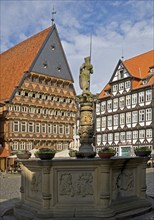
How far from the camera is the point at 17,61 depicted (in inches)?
1277

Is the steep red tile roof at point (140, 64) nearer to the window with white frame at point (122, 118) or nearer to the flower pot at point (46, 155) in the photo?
the window with white frame at point (122, 118)

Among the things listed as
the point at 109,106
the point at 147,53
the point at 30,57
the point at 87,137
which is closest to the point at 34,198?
the point at 87,137

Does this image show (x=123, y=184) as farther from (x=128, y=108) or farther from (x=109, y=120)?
(x=109, y=120)

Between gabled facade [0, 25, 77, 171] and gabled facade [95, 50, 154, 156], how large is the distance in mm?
5275

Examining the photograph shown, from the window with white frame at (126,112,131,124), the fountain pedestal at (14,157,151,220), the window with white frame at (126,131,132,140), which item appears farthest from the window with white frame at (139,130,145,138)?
the fountain pedestal at (14,157,151,220)

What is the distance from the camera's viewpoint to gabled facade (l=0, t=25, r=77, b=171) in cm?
2897

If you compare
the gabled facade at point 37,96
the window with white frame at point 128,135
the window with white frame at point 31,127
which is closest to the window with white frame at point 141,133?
the window with white frame at point 128,135

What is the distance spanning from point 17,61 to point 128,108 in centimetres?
1259

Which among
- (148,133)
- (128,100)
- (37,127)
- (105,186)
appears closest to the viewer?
(105,186)

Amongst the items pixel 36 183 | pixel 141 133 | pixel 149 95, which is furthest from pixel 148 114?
pixel 36 183

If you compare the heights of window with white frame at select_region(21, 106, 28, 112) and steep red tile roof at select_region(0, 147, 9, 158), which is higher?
window with white frame at select_region(21, 106, 28, 112)

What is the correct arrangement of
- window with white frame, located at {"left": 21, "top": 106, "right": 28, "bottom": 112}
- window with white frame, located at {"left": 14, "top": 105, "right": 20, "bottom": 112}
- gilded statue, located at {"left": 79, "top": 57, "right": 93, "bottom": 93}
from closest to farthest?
gilded statue, located at {"left": 79, "top": 57, "right": 93, "bottom": 93}
window with white frame, located at {"left": 14, "top": 105, "right": 20, "bottom": 112}
window with white frame, located at {"left": 21, "top": 106, "right": 28, "bottom": 112}

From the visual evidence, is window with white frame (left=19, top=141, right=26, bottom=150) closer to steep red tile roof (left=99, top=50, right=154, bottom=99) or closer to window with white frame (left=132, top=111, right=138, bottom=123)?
window with white frame (left=132, top=111, right=138, bottom=123)

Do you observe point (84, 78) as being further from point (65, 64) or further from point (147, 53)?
point (147, 53)
